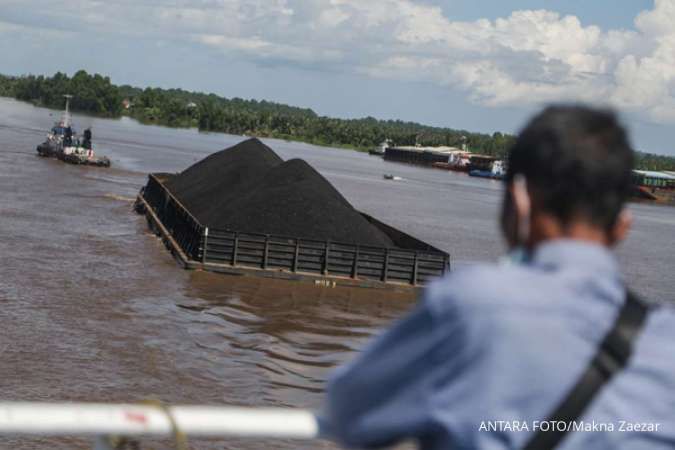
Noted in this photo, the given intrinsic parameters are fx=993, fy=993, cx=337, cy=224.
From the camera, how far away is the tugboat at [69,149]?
58.0m

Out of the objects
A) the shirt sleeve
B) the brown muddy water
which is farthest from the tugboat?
the shirt sleeve

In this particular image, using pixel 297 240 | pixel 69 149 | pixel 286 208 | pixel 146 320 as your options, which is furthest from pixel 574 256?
pixel 69 149

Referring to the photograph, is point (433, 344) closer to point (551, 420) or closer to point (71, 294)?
point (551, 420)

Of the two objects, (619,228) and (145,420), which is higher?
(619,228)

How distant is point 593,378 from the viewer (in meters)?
1.74

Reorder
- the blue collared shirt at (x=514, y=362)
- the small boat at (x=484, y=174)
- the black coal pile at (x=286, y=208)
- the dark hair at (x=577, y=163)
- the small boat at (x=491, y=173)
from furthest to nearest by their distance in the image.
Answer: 1. the small boat at (x=484, y=174)
2. the small boat at (x=491, y=173)
3. the black coal pile at (x=286, y=208)
4. the dark hair at (x=577, y=163)
5. the blue collared shirt at (x=514, y=362)

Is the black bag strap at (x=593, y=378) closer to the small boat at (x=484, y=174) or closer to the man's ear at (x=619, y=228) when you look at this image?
the man's ear at (x=619, y=228)

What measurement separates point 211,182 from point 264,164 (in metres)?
1.99

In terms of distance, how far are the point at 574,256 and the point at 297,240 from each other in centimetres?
2089

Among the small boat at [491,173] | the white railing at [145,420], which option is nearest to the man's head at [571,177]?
the white railing at [145,420]

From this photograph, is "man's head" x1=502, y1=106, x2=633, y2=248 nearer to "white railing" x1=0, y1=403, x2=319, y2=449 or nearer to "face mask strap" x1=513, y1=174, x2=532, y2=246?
"face mask strap" x1=513, y1=174, x2=532, y2=246

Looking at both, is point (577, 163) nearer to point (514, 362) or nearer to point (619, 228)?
point (619, 228)

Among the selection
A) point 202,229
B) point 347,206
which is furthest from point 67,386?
→ point 347,206

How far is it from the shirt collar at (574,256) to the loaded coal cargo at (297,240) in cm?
2080
